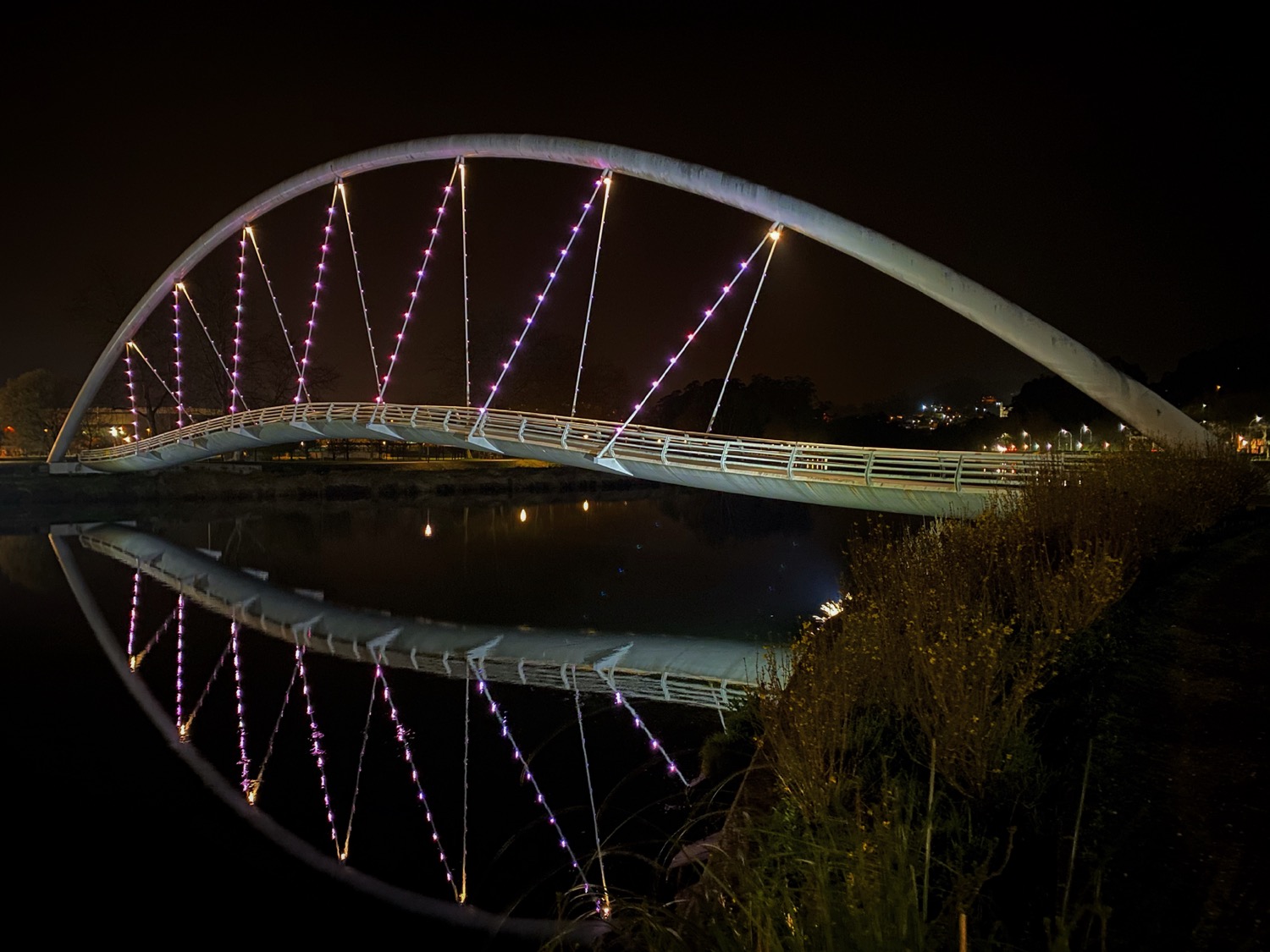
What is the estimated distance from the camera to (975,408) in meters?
191

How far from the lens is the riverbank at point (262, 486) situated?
120 ft

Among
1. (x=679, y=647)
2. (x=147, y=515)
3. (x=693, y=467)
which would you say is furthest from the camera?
(x=147, y=515)

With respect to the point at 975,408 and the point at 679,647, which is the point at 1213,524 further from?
the point at 975,408

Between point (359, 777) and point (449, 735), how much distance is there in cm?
134

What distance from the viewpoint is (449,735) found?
31.4 ft

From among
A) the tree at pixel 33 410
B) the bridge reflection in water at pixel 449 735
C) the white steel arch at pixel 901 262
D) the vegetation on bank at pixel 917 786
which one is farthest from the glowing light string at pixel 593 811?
the tree at pixel 33 410

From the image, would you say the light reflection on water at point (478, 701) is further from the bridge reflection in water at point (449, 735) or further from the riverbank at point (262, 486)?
the riverbank at point (262, 486)

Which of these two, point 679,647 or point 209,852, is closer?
point 209,852

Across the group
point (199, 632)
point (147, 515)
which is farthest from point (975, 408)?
point (199, 632)

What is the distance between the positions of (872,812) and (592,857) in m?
3.49

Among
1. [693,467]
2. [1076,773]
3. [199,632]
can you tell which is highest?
[693,467]

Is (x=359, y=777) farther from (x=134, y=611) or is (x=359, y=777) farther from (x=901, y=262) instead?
(x=901, y=262)

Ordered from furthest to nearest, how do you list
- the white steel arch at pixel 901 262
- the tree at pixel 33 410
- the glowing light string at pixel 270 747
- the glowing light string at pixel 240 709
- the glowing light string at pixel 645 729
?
the tree at pixel 33 410 < the white steel arch at pixel 901 262 < the glowing light string at pixel 240 709 < the glowing light string at pixel 645 729 < the glowing light string at pixel 270 747

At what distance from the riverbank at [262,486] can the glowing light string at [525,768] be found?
86.7 ft
